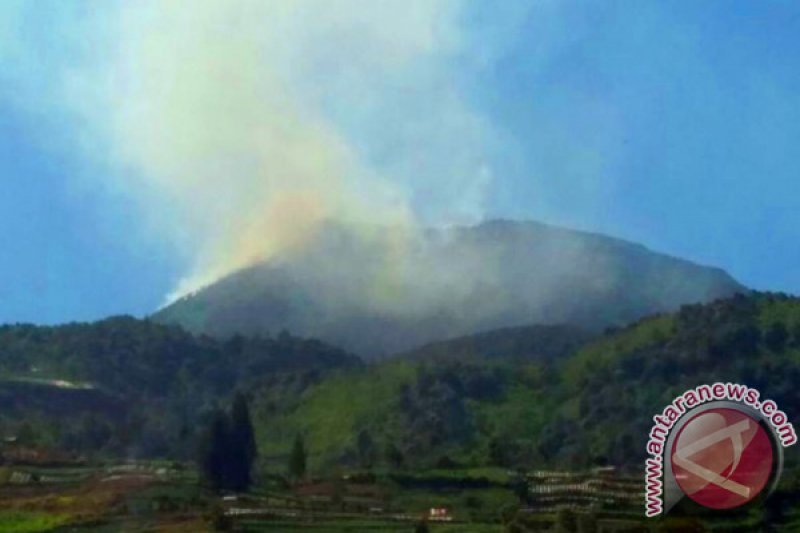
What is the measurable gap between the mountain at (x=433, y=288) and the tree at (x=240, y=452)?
37.6m

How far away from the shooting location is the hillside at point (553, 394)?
5728cm

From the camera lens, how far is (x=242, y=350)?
83.4m

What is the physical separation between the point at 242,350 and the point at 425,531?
1711 inches

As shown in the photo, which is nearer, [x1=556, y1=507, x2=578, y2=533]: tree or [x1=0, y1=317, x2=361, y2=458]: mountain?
[x1=556, y1=507, x2=578, y2=533]: tree

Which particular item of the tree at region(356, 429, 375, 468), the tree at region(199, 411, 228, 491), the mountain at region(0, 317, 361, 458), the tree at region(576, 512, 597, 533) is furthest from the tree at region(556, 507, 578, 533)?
the mountain at region(0, 317, 361, 458)

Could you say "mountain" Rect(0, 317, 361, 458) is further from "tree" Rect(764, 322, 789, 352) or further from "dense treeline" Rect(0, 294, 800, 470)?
"tree" Rect(764, 322, 789, 352)

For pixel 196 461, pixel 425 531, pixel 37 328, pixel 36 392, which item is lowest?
pixel 425 531

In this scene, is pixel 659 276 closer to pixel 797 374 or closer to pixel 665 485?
pixel 797 374

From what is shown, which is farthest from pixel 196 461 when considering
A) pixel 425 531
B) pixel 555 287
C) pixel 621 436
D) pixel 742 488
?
pixel 555 287

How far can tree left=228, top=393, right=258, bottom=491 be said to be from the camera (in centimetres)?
4897

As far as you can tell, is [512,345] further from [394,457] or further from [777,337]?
[394,457]

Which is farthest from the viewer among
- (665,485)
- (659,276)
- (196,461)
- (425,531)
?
(659,276)

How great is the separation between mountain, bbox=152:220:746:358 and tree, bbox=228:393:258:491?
37.6m

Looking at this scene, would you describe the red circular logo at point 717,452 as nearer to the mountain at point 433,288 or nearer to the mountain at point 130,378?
the mountain at point 130,378
